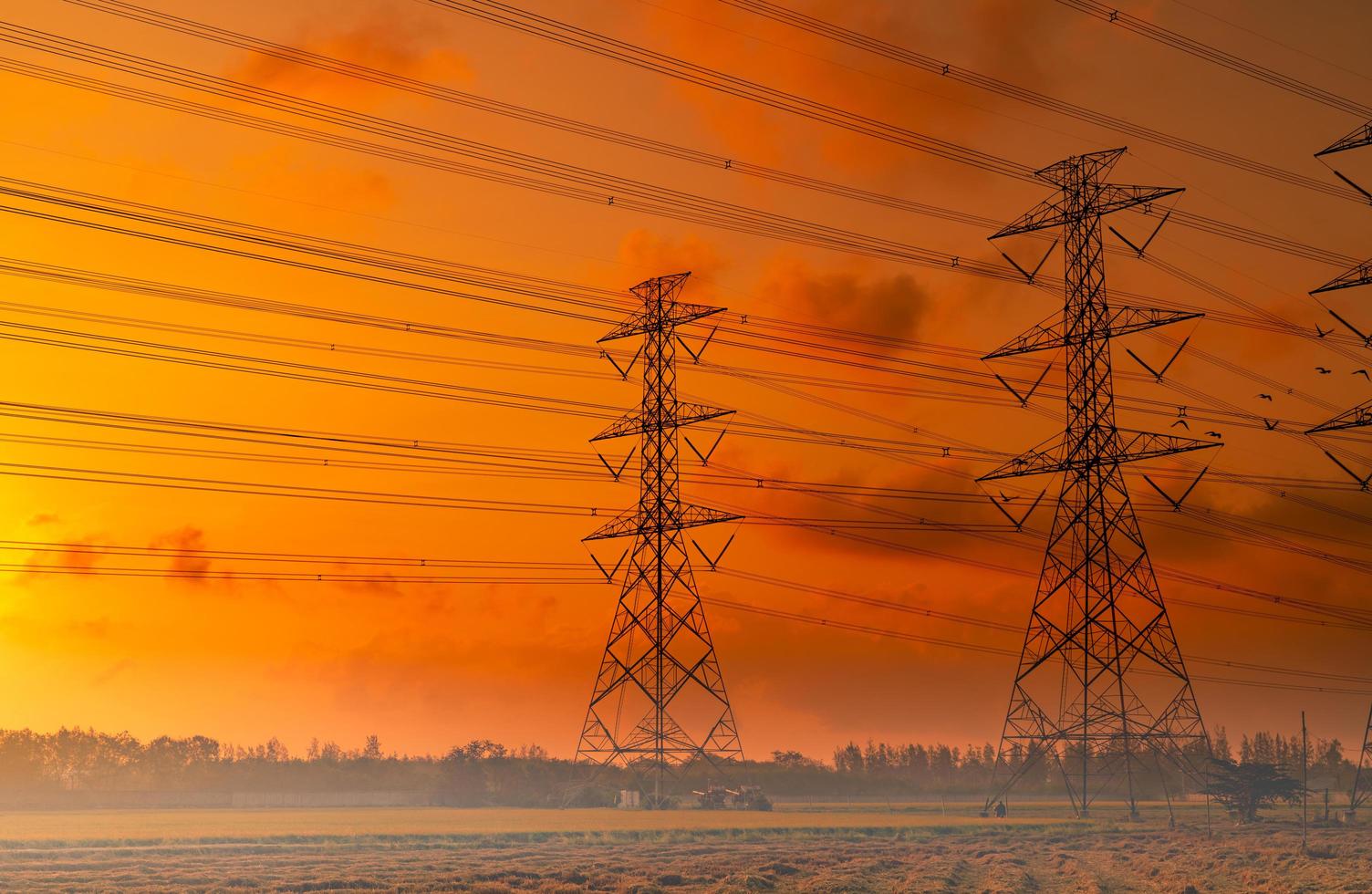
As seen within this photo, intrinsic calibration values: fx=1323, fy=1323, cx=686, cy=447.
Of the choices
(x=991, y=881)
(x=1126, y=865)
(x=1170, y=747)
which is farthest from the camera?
(x=1170, y=747)

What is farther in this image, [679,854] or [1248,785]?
[1248,785]

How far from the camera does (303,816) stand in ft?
343

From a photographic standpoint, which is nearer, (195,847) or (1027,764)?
(195,847)

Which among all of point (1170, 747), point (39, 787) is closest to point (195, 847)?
point (1170, 747)

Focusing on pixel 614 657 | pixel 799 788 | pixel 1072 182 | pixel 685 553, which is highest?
pixel 1072 182

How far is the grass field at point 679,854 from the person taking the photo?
5950cm

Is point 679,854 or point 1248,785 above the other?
point 1248,785

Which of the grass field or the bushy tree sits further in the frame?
the bushy tree

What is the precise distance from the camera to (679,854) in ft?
230

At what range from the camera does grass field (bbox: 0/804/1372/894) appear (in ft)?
195

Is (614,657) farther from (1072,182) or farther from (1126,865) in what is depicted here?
(1072,182)

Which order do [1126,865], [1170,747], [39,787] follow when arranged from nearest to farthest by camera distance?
[1126,865]
[1170,747]
[39,787]

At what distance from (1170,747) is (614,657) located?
3610 cm

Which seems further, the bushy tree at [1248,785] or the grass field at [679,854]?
the bushy tree at [1248,785]
